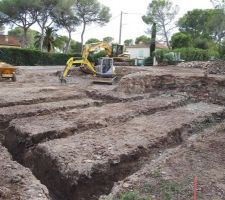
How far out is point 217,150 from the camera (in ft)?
21.7

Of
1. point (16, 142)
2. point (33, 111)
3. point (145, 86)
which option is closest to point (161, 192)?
point (16, 142)

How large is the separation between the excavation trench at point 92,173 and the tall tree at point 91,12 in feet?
120

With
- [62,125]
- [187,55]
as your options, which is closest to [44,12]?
[187,55]

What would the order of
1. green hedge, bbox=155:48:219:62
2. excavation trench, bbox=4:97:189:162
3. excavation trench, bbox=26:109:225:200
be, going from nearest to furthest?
excavation trench, bbox=26:109:225:200
excavation trench, bbox=4:97:189:162
green hedge, bbox=155:48:219:62

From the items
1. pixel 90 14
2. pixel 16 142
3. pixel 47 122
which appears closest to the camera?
pixel 16 142

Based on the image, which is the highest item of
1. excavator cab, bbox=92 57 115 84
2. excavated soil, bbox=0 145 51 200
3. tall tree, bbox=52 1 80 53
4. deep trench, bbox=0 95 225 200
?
tall tree, bbox=52 1 80 53

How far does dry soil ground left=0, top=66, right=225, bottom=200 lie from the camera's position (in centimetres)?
496

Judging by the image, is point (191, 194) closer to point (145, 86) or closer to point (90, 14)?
point (145, 86)

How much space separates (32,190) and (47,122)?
353 cm

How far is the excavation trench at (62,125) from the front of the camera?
7270 mm

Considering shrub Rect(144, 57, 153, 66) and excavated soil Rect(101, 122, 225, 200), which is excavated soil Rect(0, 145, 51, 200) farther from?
shrub Rect(144, 57, 153, 66)

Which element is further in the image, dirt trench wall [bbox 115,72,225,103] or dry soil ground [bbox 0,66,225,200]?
dirt trench wall [bbox 115,72,225,103]

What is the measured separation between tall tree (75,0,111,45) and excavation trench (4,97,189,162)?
3356 cm

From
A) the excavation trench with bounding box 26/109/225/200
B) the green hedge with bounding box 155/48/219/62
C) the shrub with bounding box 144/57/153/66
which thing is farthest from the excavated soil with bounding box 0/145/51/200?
the shrub with bounding box 144/57/153/66
